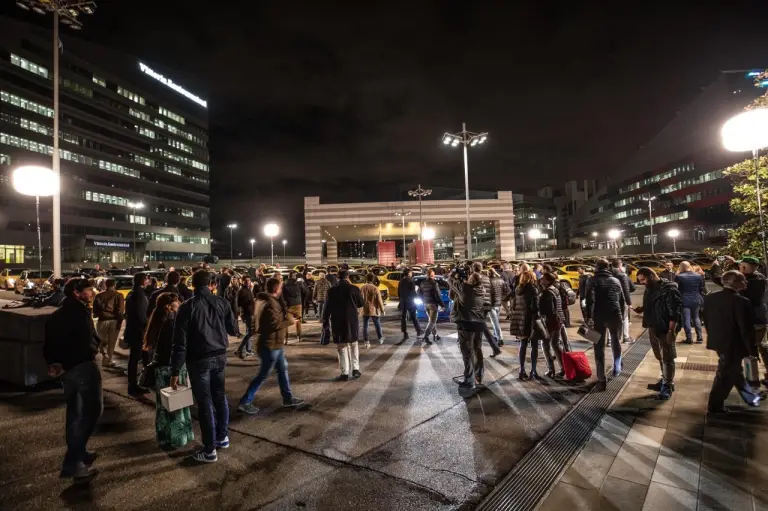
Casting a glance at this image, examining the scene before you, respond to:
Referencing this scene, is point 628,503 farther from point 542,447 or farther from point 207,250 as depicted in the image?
point 207,250

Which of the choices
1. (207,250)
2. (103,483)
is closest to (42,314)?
(103,483)

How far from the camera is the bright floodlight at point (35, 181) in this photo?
11.1 m

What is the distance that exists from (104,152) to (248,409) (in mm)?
79619

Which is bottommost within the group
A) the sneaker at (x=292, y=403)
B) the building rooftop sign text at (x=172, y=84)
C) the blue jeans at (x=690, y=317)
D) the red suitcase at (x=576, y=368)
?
the sneaker at (x=292, y=403)

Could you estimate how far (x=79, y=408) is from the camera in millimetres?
3754

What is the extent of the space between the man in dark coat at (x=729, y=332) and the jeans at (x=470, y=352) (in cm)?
291

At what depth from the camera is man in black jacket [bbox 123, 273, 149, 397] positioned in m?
6.19

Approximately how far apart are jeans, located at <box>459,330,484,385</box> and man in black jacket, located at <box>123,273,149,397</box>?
16.8 feet

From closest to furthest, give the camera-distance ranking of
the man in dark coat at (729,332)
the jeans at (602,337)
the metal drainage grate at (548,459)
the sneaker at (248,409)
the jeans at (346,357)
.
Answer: the metal drainage grate at (548,459), the man in dark coat at (729,332), the sneaker at (248,409), the jeans at (602,337), the jeans at (346,357)

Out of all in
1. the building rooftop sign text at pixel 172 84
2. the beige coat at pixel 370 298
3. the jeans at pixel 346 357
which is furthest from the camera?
the building rooftop sign text at pixel 172 84

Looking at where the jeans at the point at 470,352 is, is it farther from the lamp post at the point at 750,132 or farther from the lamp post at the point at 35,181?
the lamp post at the point at 35,181

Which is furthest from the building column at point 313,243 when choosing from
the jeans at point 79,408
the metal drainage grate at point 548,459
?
the jeans at point 79,408

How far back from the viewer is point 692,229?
66062mm

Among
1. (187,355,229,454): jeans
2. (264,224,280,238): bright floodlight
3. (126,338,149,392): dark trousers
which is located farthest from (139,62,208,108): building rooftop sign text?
(187,355,229,454): jeans
